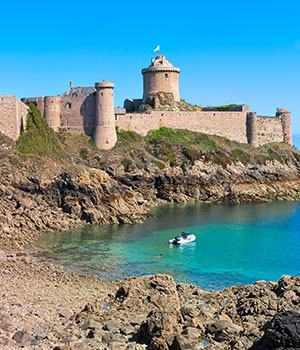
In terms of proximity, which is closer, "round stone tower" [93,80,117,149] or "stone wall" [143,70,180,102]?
"round stone tower" [93,80,117,149]

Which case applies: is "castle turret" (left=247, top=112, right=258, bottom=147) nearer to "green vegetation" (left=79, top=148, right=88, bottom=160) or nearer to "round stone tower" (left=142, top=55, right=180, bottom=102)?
"round stone tower" (left=142, top=55, right=180, bottom=102)

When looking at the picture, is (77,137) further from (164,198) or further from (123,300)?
(123,300)

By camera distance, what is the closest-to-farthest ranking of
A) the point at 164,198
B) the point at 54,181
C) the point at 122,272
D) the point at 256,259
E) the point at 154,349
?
the point at 154,349
the point at 122,272
the point at 256,259
the point at 54,181
the point at 164,198

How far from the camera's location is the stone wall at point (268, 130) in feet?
224

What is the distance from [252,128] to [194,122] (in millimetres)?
8413

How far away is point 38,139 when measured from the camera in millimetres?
46562

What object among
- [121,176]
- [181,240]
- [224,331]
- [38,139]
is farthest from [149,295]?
[121,176]

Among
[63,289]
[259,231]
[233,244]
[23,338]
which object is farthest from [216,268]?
[23,338]

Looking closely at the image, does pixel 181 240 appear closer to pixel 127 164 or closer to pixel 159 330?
pixel 159 330

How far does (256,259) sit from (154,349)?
17.2 m

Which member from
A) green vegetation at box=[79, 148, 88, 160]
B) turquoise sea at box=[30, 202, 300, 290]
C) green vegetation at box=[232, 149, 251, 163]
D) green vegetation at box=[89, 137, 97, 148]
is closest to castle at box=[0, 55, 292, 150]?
green vegetation at box=[89, 137, 97, 148]

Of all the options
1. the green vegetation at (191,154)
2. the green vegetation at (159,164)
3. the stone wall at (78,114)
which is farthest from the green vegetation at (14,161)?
the green vegetation at (191,154)

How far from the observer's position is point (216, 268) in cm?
2728

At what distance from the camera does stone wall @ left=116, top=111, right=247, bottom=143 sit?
195 ft
